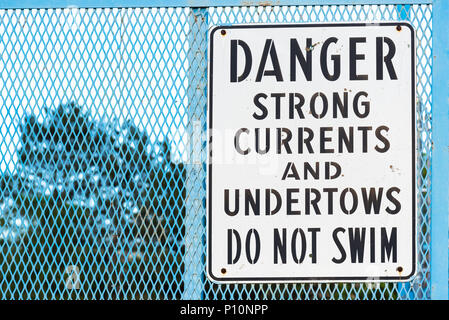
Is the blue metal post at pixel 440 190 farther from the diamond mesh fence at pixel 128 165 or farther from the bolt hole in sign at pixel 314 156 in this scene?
the bolt hole in sign at pixel 314 156

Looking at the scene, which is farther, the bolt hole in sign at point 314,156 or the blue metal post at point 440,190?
the blue metal post at point 440,190

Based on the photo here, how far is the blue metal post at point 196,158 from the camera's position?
150 inches

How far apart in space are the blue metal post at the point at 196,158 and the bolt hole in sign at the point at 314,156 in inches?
4.8

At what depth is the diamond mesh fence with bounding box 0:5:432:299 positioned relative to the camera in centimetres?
383

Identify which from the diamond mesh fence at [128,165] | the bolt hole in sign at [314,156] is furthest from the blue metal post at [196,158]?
the bolt hole in sign at [314,156]

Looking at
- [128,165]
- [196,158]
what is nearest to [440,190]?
[196,158]

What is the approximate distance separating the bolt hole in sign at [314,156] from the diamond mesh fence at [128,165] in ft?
0.48

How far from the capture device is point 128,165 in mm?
3859

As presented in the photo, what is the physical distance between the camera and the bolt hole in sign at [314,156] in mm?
3666

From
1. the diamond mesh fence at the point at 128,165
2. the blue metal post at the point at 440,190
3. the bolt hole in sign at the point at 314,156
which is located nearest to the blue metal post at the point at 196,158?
the diamond mesh fence at the point at 128,165

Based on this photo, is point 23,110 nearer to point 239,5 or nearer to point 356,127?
point 239,5

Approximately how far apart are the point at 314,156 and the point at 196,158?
1.64 feet

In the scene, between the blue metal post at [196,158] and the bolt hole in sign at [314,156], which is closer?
→ the bolt hole in sign at [314,156]

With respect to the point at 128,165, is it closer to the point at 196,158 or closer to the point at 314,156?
the point at 196,158
